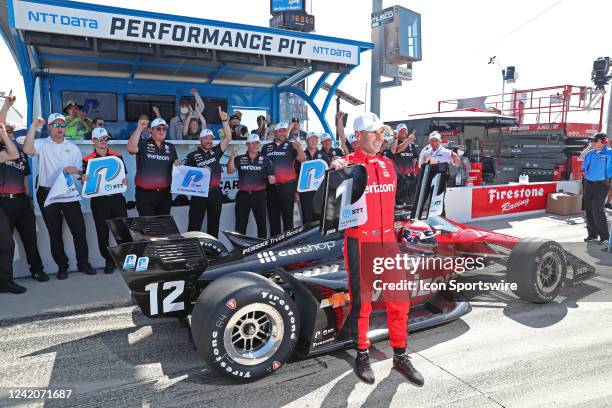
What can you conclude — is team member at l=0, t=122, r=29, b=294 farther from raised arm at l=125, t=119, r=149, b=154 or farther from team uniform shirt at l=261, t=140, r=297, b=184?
team uniform shirt at l=261, t=140, r=297, b=184

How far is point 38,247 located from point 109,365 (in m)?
3.10

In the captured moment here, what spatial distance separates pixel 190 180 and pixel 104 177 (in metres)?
1.07

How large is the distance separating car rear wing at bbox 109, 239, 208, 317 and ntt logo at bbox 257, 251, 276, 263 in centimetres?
49

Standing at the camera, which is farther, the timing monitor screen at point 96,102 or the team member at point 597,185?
the timing monitor screen at point 96,102

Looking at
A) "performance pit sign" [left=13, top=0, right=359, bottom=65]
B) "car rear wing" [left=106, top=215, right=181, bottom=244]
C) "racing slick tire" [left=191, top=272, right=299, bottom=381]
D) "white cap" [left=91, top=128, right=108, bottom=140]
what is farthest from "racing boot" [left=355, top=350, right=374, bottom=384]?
"performance pit sign" [left=13, top=0, right=359, bottom=65]

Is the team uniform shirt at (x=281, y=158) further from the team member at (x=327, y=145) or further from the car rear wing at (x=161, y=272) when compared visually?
the car rear wing at (x=161, y=272)

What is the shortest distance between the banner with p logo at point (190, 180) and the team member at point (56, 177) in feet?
3.85

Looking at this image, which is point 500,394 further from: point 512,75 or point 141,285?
point 512,75

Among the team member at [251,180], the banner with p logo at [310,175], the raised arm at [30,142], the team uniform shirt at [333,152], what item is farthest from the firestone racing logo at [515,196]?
the raised arm at [30,142]

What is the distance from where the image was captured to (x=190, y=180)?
588 cm

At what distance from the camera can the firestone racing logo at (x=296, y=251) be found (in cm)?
365

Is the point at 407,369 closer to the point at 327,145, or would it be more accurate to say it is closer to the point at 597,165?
the point at 327,145

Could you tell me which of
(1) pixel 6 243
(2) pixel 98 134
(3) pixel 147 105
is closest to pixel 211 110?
(3) pixel 147 105

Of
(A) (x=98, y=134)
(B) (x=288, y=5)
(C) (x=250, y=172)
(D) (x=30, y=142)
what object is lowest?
(C) (x=250, y=172)
